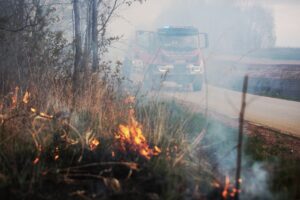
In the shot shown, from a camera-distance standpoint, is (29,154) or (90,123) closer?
(29,154)

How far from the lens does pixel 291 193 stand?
4.42 meters

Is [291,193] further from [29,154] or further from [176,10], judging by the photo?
[176,10]

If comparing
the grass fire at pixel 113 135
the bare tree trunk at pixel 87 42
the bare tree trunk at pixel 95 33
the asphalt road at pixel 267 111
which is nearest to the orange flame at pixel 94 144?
the grass fire at pixel 113 135

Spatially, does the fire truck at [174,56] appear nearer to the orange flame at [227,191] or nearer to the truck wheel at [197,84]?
the truck wheel at [197,84]

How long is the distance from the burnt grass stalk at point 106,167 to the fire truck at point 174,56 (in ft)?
33.1

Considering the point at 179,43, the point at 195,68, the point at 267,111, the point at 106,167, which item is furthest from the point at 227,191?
the point at 179,43

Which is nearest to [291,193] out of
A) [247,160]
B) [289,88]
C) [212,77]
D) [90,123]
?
[247,160]

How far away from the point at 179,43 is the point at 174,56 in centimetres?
69

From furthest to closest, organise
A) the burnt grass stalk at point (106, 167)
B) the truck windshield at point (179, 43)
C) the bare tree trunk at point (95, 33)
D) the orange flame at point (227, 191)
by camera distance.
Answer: the truck windshield at point (179, 43) < the bare tree trunk at point (95, 33) < the burnt grass stalk at point (106, 167) < the orange flame at point (227, 191)

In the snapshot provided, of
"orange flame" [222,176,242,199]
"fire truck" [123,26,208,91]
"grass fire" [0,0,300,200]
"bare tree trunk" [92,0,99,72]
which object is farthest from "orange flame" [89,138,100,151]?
"fire truck" [123,26,208,91]

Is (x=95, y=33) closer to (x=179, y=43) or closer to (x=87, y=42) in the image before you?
(x=87, y=42)

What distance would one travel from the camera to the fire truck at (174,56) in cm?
1612

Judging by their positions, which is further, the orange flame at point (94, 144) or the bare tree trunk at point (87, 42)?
the bare tree trunk at point (87, 42)

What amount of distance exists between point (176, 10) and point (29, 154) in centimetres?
3975
